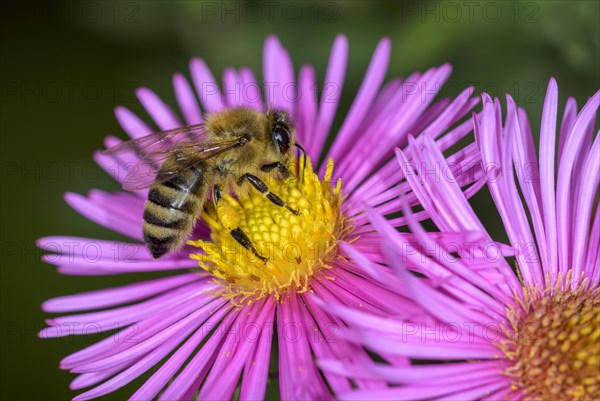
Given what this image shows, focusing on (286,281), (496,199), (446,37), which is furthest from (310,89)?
(496,199)

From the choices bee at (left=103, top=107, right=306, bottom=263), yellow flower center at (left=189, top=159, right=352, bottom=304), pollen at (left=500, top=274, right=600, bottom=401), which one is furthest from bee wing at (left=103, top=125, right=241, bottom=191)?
pollen at (left=500, top=274, right=600, bottom=401)

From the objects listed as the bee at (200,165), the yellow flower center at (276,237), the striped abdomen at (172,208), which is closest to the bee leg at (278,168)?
the bee at (200,165)

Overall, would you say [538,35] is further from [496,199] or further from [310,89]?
[496,199]

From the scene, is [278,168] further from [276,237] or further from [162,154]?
[162,154]

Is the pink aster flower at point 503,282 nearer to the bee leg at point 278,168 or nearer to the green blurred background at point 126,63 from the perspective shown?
the bee leg at point 278,168

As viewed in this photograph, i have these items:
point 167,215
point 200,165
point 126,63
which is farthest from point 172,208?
point 126,63
